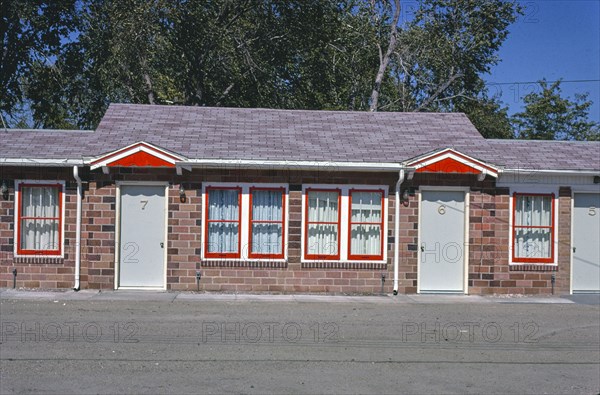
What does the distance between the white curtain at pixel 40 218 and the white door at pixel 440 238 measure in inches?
323

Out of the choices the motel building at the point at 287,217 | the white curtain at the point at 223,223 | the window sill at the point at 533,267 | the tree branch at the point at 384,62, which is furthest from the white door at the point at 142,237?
the tree branch at the point at 384,62

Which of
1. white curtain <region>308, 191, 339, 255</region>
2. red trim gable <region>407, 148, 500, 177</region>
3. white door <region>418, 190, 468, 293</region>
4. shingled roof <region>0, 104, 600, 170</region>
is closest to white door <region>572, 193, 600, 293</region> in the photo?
shingled roof <region>0, 104, 600, 170</region>

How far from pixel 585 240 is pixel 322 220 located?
6.27 m

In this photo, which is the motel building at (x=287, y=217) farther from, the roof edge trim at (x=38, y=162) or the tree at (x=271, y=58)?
the tree at (x=271, y=58)

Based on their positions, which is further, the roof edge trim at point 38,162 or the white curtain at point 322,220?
the white curtain at point 322,220

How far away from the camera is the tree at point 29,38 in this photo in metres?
31.0

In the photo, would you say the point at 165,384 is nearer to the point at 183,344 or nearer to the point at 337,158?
the point at 183,344

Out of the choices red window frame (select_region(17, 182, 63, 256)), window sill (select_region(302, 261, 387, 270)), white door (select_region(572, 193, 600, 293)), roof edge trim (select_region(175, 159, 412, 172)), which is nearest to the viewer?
roof edge trim (select_region(175, 159, 412, 172))

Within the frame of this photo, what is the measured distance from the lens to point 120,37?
89.8 ft

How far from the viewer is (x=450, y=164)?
16.6 metres

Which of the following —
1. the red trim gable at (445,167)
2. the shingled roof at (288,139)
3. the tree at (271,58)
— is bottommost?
the red trim gable at (445,167)

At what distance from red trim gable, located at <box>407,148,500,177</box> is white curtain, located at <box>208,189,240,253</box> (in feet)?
13.1

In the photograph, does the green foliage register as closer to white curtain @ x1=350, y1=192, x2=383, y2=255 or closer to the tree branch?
the tree branch

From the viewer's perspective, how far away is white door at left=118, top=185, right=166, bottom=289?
54.9 ft
